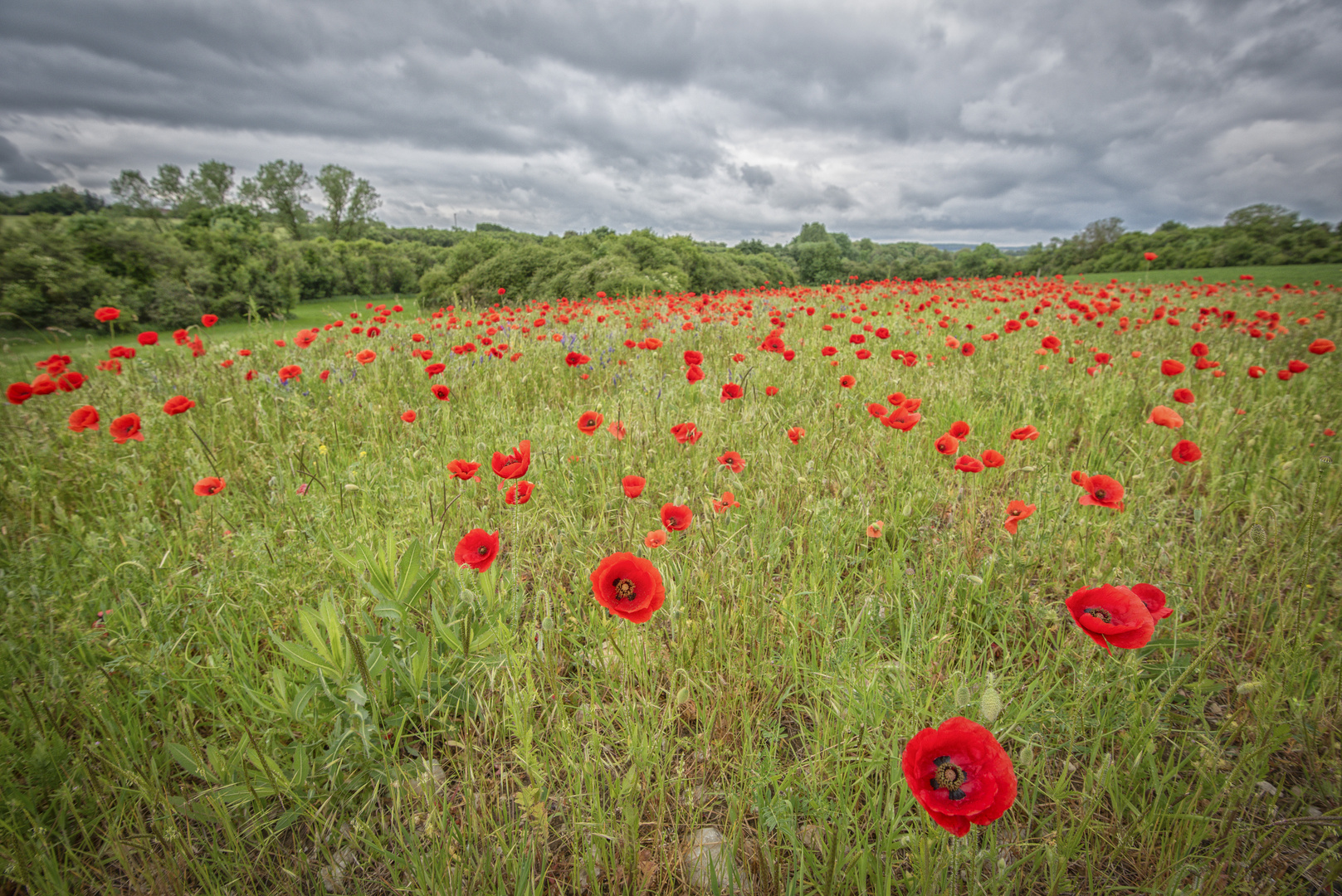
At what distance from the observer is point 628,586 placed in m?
1.31

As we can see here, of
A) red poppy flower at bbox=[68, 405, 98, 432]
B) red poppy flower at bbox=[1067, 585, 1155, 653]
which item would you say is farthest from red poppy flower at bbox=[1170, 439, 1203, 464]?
red poppy flower at bbox=[68, 405, 98, 432]

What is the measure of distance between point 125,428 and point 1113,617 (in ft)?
12.5

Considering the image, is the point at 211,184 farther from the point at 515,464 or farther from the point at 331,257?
the point at 515,464

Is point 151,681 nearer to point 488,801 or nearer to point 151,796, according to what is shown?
point 151,796

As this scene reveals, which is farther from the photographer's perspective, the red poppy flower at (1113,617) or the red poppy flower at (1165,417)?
the red poppy flower at (1165,417)

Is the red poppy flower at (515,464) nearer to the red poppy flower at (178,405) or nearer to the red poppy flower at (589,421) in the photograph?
the red poppy flower at (589,421)

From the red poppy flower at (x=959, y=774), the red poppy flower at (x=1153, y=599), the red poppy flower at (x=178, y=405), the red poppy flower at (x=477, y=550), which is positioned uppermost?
the red poppy flower at (x=178, y=405)

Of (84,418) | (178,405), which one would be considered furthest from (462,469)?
(84,418)

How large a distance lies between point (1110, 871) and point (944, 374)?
11.8ft

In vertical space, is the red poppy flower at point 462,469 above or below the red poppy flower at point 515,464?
below

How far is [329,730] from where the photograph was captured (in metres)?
1.48

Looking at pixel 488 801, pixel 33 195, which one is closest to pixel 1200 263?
pixel 488 801

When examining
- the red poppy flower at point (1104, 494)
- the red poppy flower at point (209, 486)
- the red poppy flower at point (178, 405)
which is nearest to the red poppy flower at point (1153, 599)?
the red poppy flower at point (1104, 494)

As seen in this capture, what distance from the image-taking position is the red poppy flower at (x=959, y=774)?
0.79 m
